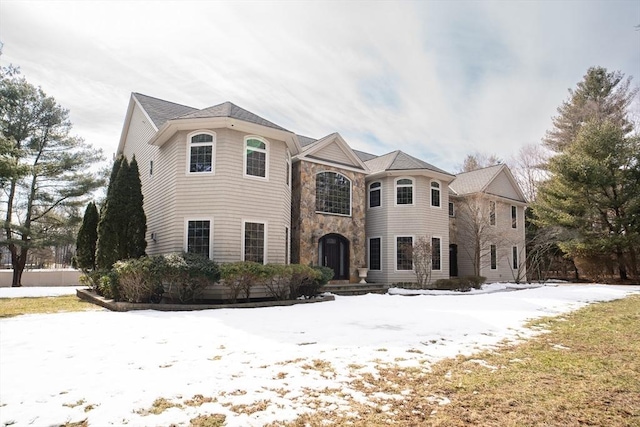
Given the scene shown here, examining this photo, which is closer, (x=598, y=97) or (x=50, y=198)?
(x=50, y=198)

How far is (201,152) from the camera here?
1170cm

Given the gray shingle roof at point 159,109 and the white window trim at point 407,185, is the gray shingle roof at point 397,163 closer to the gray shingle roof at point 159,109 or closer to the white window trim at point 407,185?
the white window trim at point 407,185

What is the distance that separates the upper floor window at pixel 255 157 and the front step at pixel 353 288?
191 inches

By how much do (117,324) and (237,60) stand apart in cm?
816

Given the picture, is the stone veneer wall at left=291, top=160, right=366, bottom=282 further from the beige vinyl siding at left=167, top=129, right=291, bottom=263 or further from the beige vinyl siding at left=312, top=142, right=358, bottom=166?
the beige vinyl siding at left=167, top=129, right=291, bottom=263

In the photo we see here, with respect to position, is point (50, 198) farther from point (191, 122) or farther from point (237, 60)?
point (237, 60)

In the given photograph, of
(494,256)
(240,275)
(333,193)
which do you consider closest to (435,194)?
(333,193)

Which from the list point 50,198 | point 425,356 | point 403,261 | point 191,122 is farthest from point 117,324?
point 50,198

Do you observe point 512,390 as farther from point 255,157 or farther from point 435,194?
point 435,194

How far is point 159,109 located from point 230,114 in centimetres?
528

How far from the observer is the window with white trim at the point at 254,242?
11609 millimetres

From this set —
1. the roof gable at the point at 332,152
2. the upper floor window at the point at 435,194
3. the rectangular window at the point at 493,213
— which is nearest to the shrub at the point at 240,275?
the roof gable at the point at 332,152

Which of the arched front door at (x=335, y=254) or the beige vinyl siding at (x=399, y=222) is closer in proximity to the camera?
the arched front door at (x=335, y=254)

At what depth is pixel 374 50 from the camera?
38.4 feet
